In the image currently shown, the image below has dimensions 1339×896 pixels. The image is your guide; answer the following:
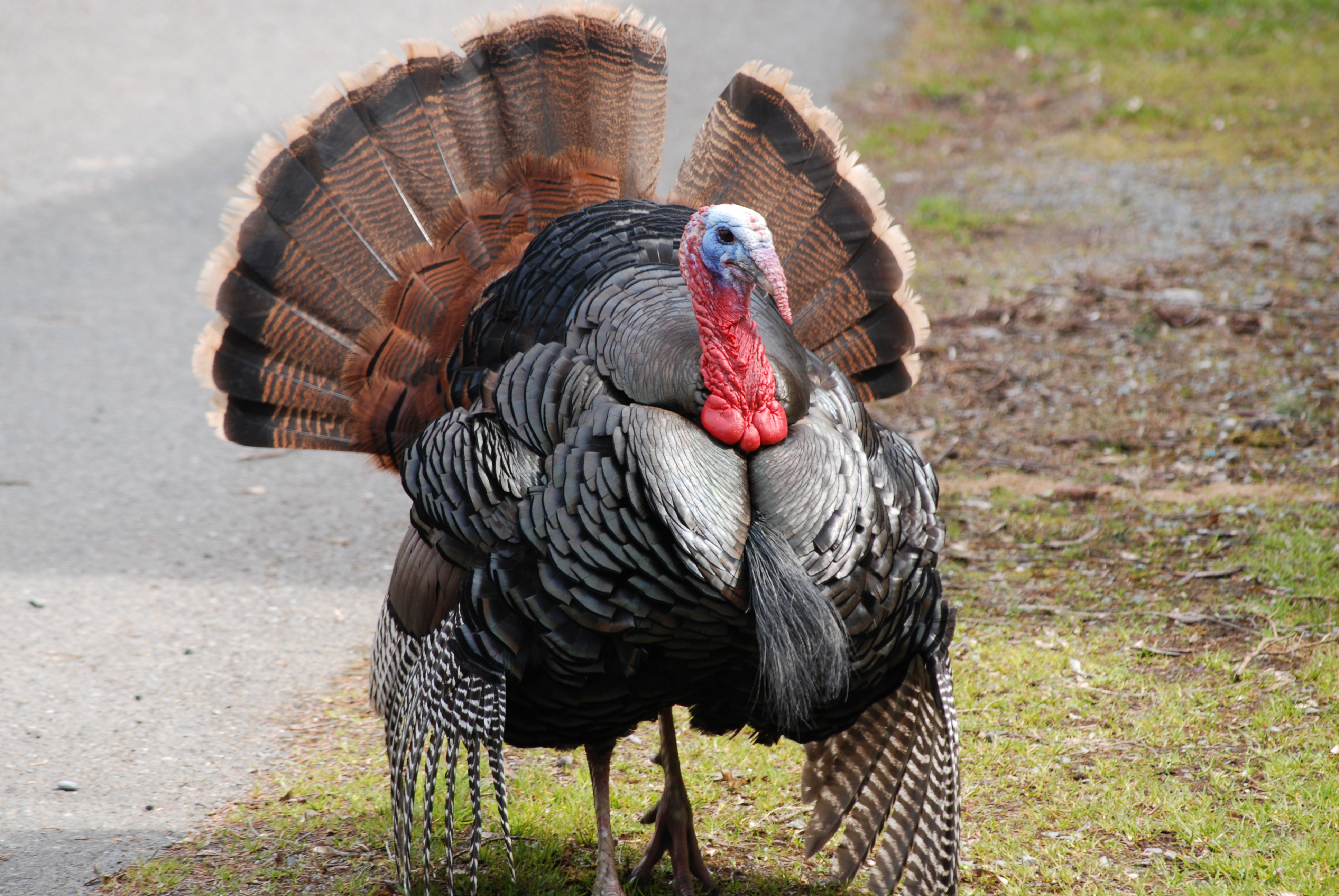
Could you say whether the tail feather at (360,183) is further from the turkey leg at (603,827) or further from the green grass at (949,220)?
the green grass at (949,220)

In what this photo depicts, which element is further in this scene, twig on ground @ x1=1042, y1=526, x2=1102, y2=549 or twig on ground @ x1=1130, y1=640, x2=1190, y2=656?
twig on ground @ x1=1042, y1=526, x2=1102, y2=549

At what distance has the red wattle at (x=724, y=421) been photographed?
2781mm

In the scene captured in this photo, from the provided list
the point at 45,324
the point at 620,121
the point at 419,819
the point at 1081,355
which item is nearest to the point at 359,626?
the point at 419,819

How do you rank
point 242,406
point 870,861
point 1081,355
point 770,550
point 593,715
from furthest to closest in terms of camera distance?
point 1081,355 < point 242,406 < point 870,861 < point 593,715 < point 770,550

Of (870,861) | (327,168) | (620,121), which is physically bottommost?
(870,861)

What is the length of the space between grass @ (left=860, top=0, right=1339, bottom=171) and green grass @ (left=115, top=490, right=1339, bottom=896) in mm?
5579

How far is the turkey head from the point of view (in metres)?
2.79

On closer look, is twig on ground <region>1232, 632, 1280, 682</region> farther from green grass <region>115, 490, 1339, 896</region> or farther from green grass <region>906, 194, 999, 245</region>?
green grass <region>906, 194, 999, 245</region>

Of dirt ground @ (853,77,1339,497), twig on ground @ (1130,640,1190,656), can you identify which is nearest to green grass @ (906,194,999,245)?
dirt ground @ (853,77,1339,497)

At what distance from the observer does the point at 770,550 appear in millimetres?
2693

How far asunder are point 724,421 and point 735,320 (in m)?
0.25

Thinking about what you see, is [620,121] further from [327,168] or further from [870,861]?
[870,861]

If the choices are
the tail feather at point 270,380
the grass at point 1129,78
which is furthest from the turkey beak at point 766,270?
the grass at point 1129,78

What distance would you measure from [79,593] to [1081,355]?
479cm
